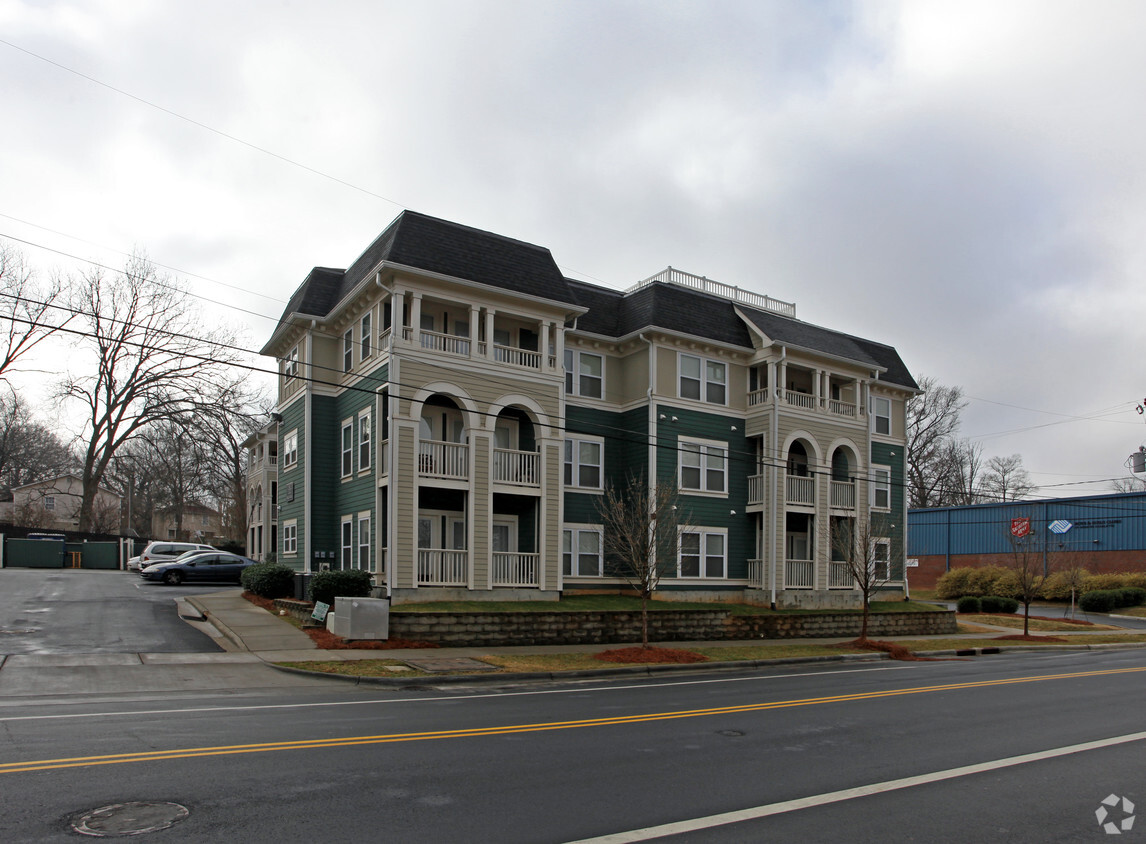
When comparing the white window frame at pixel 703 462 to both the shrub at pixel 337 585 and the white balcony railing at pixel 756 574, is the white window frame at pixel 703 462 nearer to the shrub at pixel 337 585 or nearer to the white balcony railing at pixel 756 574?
the white balcony railing at pixel 756 574

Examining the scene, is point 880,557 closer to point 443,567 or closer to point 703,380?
point 703,380

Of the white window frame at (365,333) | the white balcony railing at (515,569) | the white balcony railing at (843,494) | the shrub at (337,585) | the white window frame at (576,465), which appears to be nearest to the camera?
the shrub at (337,585)

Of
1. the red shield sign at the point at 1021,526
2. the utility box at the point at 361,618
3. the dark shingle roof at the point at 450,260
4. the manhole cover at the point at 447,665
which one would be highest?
the dark shingle roof at the point at 450,260

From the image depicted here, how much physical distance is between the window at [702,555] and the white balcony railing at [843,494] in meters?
4.96

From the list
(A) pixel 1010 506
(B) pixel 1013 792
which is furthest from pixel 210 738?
(A) pixel 1010 506

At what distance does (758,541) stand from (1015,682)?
1480cm

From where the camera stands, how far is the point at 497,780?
7.57 metres

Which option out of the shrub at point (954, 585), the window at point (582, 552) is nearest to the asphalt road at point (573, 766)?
the window at point (582, 552)

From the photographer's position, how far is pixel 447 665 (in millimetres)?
16859

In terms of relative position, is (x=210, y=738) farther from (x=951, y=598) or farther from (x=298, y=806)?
(x=951, y=598)

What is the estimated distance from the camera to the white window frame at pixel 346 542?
2548cm

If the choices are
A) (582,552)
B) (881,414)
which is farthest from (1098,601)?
(582,552)

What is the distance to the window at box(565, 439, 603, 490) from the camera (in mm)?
28547

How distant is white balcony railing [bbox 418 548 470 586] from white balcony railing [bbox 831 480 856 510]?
15.2 meters
